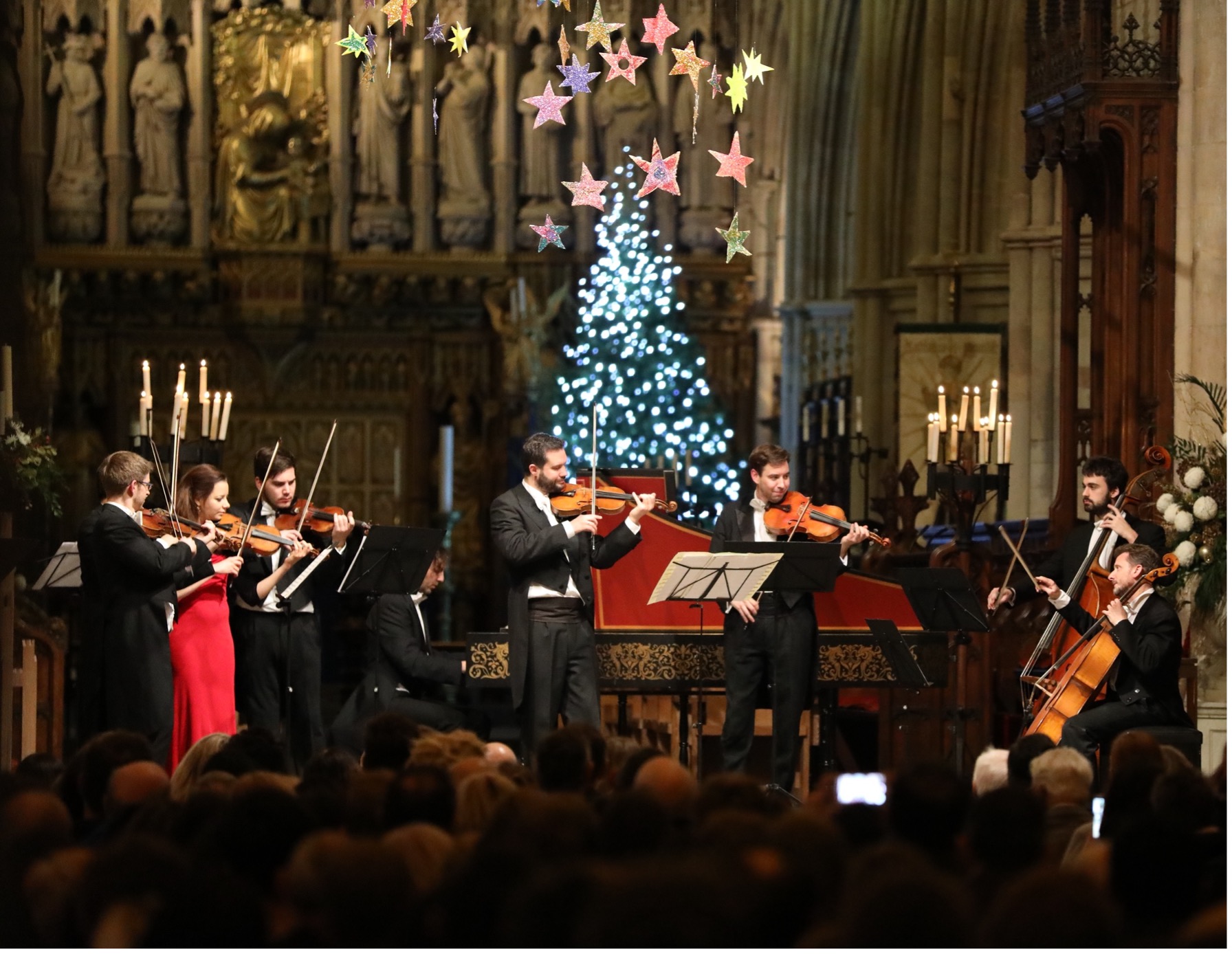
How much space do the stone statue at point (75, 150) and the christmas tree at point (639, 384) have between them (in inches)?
179

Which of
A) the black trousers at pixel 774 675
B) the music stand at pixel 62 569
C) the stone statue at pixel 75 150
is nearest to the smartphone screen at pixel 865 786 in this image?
the black trousers at pixel 774 675

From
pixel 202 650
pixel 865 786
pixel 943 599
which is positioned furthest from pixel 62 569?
pixel 943 599

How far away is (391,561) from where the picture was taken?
8883 mm

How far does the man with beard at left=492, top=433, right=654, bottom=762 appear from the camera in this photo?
A: 878 cm

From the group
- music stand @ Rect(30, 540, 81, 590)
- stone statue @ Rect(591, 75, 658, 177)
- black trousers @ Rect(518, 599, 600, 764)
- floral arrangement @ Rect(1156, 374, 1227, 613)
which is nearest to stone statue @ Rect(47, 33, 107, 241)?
stone statue @ Rect(591, 75, 658, 177)

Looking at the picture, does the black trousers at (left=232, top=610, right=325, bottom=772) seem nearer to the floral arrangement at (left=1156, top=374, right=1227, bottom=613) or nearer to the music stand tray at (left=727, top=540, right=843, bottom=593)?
the music stand tray at (left=727, top=540, right=843, bottom=593)

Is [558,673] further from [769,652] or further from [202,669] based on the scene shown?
[202,669]

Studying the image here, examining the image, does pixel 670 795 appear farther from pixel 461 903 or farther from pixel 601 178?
pixel 601 178

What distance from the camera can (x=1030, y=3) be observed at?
11.2 metres

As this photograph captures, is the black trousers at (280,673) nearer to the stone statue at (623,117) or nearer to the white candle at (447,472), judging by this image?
the white candle at (447,472)

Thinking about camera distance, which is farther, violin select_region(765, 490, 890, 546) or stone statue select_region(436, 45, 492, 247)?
stone statue select_region(436, 45, 492, 247)

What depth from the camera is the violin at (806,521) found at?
8.88 m

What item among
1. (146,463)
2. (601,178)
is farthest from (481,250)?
(146,463)

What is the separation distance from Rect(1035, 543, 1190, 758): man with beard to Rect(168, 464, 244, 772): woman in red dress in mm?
3507
